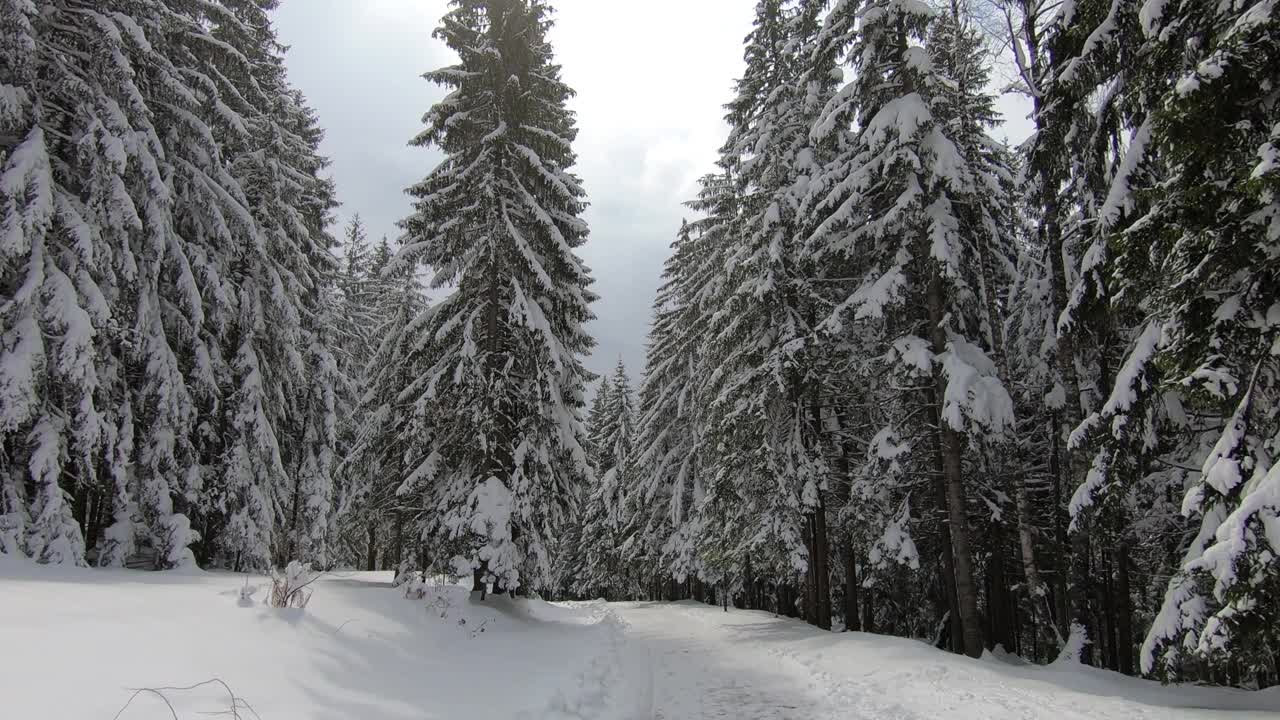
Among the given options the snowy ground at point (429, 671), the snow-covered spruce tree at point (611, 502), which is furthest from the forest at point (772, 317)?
the snow-covered spruce tree at point (611, 502)

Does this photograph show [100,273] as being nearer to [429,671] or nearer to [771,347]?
[429,671]

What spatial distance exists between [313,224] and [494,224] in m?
11.5

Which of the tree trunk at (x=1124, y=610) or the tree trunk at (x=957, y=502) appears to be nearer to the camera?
the tree trunk at (x=957, y=502)

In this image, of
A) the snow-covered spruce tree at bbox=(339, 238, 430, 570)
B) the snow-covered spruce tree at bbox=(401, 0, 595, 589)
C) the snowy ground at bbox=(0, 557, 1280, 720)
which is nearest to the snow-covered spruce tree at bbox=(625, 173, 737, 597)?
the snow-covered spruce tree at bbox=(401, 0, 595, 589)

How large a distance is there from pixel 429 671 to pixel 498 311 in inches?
394

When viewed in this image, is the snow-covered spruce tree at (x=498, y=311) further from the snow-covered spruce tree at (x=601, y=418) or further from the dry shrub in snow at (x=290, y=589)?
the snow-covered spruce tree at (x=601, y=418)

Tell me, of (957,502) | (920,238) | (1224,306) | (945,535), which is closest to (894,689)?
(957,502)

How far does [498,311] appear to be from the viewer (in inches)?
635

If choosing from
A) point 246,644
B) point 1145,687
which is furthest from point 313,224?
point 1145,687

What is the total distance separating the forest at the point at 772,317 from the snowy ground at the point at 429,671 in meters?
1.63

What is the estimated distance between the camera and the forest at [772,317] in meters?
6.98

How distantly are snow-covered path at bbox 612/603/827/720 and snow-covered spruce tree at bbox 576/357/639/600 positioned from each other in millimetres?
22027

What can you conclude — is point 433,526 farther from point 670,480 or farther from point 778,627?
point 670,480

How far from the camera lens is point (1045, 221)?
42.3 feet
